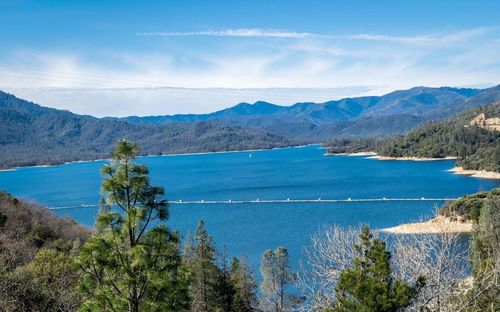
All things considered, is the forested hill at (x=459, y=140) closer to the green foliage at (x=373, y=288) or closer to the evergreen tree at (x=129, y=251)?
the green foliage at (x=373, y=288)

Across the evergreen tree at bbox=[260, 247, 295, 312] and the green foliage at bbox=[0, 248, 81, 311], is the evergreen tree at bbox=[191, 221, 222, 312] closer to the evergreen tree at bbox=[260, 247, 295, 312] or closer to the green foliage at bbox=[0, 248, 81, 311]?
the evergreen tree at bbox=[260, 247, 295, 312]

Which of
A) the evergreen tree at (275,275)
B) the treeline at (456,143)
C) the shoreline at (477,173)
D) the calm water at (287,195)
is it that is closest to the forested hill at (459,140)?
the treeline at (456,143)

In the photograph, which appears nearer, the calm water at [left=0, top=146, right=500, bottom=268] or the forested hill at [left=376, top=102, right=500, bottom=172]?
the calm water at [left=0, top=146, right=500, bottom=268]

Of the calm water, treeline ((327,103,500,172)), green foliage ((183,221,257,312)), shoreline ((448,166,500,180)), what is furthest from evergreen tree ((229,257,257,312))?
treeline ((327,103,500,172))

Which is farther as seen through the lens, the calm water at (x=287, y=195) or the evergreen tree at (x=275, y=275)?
the calm water at (x=287, y=195)

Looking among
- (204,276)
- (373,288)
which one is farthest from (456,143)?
(373,288)

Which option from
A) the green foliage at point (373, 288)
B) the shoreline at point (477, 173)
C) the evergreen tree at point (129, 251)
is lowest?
the shoreline at point (477, 173)
